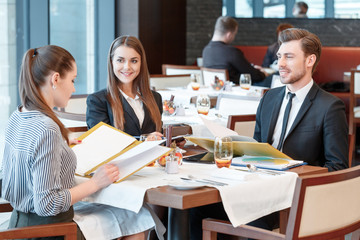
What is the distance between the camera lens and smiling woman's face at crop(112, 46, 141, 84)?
11.7 feet

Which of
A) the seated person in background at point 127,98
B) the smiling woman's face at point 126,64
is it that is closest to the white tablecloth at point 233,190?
Answer: the seated person in background at point 127,98

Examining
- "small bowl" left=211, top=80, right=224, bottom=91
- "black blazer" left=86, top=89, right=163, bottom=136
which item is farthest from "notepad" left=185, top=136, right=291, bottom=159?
"small bowl" left=211, top=80, right=224, bottom=91

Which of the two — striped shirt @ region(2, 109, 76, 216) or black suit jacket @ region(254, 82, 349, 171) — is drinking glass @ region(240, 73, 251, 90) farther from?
striped shirt @ region(2, 109, 76, 216)

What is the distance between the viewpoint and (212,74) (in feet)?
24.2

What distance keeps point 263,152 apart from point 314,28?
743 centimetres

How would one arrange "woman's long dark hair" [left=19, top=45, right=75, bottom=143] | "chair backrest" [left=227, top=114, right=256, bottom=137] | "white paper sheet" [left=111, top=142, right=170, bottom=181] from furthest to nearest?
"chair backrest" [left=227, top=114, right=256, bottom=137] → "white paper sheet" [left=111, top=142, right=170, bottom=181] → "woman's long dark hair" [left=19, top=45, right=75, bottom=143]

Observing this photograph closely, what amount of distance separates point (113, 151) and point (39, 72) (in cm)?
52

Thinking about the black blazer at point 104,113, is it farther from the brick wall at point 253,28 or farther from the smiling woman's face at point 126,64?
the brick wall at point 253,28

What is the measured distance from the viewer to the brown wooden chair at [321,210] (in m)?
2.09

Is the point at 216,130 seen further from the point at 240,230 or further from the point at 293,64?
the point at 293,64

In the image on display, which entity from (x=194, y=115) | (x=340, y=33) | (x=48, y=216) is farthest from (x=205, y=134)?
(x=340, y=33)

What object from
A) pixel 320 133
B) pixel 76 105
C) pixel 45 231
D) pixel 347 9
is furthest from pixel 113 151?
pixel 347 9

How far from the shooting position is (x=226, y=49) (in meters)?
7.42

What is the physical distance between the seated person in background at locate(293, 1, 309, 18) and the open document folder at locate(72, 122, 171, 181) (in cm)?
748
